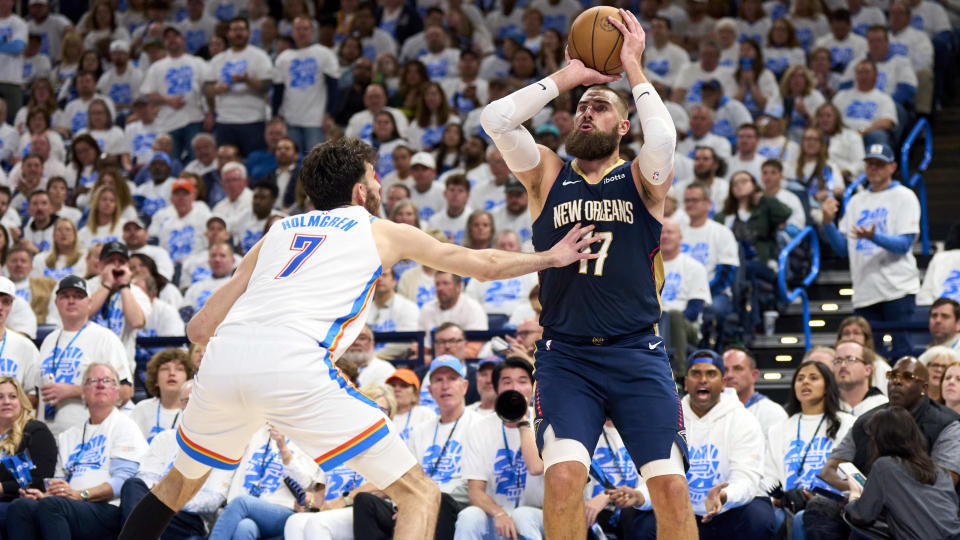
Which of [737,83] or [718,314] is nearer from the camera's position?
[718,314]

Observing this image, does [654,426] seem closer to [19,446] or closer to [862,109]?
[19,446]

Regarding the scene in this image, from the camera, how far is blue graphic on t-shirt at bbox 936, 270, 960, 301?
1119cm

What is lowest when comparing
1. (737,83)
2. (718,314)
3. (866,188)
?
(718,314)

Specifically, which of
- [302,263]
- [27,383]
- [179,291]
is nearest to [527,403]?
[302,263]

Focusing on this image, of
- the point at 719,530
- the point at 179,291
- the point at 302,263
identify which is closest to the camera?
the point at 302,263

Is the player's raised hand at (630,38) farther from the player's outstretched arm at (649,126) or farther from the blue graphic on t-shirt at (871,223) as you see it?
the blue graphic on t-shirt at (871,223)

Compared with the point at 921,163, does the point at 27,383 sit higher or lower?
lower

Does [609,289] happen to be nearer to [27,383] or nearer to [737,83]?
[27,383]

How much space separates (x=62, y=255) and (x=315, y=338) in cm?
882

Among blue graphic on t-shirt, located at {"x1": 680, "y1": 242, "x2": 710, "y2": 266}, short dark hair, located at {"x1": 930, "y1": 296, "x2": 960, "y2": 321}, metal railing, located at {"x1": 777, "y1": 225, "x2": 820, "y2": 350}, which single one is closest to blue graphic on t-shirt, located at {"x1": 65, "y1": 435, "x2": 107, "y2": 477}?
blue graphic on t-shirt, located at {"x1": 680, "y1": 242, "x2": 710, "y2": 266}

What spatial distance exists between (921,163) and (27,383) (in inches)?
412

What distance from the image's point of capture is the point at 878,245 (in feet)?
37.2

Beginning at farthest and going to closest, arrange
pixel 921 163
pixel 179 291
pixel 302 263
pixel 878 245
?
pixel 921 163 → pixel 179 291 → pixel 878 245 → pixel 302 263

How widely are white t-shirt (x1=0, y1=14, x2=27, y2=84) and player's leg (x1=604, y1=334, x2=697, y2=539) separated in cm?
1511
